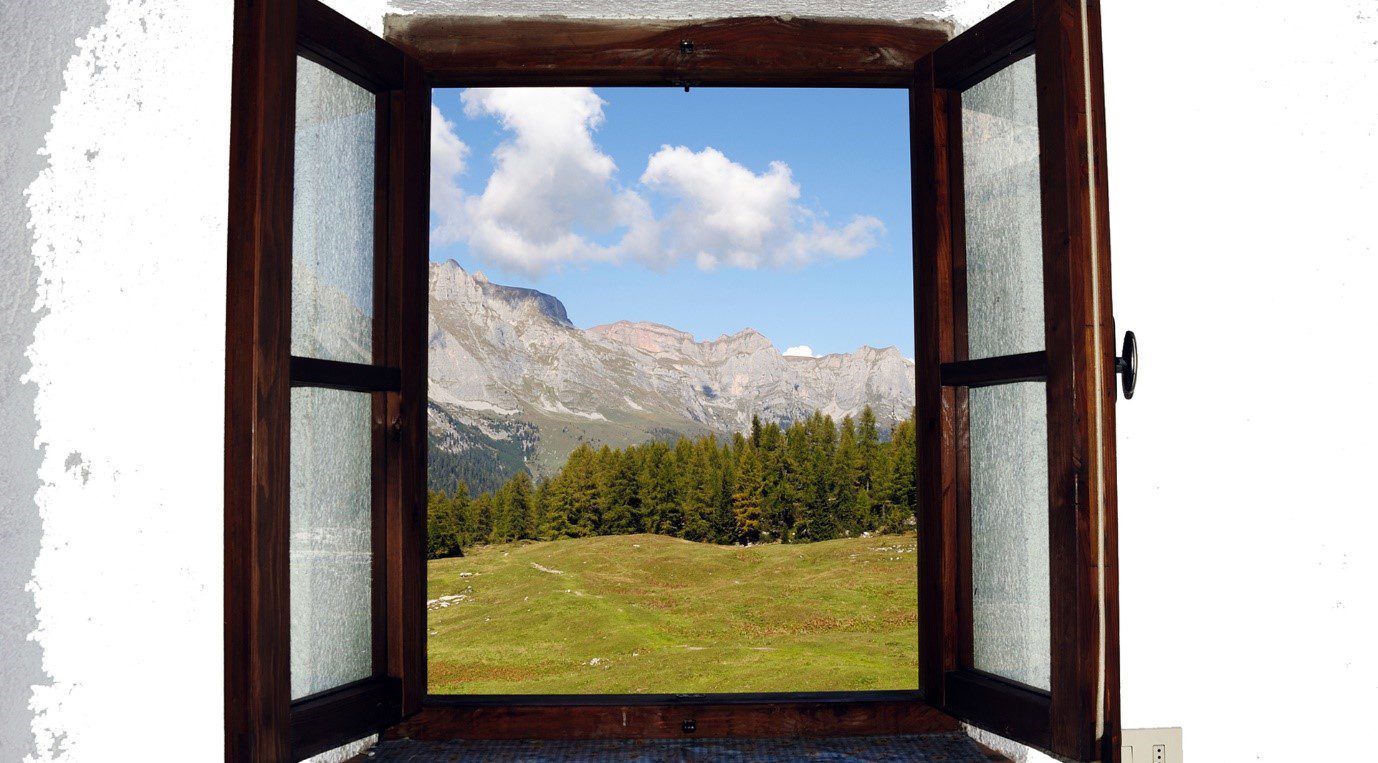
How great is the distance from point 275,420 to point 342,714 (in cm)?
44

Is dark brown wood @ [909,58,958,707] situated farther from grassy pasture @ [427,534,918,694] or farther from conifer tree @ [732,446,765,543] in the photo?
conifer tree @ [732,446,765,543]

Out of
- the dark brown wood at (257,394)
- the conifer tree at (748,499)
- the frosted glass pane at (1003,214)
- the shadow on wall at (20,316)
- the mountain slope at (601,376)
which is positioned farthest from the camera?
the mountain slope at (601,376)

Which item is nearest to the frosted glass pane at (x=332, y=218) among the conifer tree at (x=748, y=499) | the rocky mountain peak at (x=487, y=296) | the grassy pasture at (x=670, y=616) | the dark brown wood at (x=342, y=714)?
the dark brown wood at (x=342, y=714)

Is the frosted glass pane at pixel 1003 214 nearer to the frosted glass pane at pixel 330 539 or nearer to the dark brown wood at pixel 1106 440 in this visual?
the dark brown wood at pixel 1106 440

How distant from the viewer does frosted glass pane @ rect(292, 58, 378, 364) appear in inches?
52.7

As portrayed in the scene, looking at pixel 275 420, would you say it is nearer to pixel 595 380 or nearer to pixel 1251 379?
pixel 1251 379

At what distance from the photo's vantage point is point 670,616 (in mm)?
14391

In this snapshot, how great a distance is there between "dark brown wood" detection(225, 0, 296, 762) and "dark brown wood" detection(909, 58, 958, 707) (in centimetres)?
89

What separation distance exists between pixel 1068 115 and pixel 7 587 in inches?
56.5

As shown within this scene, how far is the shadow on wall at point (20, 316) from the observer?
1.25m

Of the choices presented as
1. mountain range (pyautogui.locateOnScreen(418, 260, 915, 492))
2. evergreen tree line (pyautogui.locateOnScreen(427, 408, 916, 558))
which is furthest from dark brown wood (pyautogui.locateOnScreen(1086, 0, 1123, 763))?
mountain range (pyautogui.locateOnScreen(418, 260, 915, 492))

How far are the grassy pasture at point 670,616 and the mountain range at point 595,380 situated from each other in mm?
2549

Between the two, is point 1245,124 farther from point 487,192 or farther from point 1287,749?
point 487,192

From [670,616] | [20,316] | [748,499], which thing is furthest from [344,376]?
[748,499]
